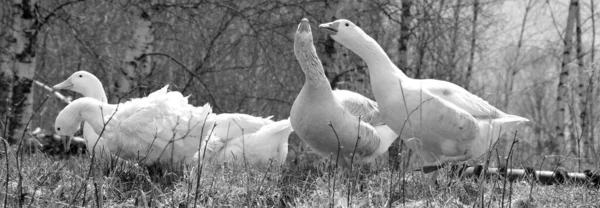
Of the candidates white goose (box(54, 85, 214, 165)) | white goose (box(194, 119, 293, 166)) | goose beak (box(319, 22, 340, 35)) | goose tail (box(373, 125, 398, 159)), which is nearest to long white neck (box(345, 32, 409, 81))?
goose beak (box(319, 22, 340, 35))

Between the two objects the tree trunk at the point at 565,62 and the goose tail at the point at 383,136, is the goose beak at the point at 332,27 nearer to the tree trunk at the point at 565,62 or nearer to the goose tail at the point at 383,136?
the goose tail at the point at 383,136

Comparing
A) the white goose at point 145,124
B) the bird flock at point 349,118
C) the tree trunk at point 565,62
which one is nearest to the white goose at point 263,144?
the bird flock at point 349,118

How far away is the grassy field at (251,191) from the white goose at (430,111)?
556mm

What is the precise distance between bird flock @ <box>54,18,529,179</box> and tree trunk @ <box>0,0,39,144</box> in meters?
3.46

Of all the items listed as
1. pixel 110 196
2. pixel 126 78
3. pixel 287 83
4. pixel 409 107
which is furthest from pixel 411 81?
pixel 287 83

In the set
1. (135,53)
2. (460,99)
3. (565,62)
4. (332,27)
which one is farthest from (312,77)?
(565,62)

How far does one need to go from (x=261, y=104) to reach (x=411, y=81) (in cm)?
925

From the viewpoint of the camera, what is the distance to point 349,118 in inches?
240

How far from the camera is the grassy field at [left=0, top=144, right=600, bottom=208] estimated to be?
410 centimetres

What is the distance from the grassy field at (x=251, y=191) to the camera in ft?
13.5

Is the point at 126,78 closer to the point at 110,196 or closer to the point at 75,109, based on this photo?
the point at 75,109

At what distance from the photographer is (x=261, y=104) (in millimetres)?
14844

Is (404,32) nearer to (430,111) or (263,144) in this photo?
(263,144)

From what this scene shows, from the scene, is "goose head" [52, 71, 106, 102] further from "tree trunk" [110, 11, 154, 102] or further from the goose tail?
the goose tail
